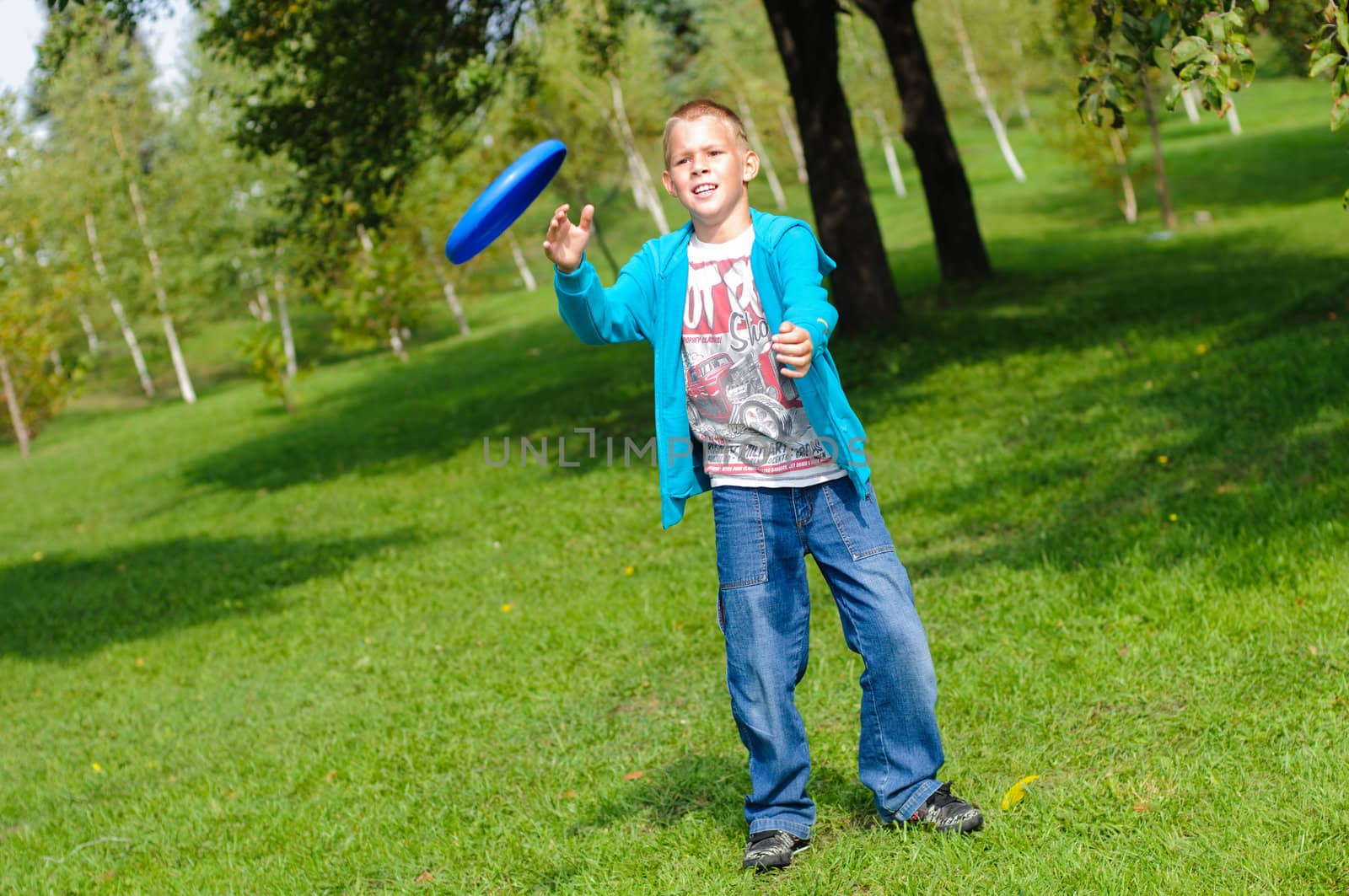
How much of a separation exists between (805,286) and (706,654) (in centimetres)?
307

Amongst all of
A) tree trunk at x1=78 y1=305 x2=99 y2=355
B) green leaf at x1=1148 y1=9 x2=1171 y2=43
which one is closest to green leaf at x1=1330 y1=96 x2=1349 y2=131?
green leaf at x1=1148 y1=9 x2=1171 y2=43

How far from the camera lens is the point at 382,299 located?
2986 centimetres

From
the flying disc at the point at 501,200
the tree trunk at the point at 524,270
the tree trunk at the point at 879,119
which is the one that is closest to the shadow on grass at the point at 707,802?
the flying disc at the point at 501,200

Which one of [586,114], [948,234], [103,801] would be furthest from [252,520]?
[586,114]

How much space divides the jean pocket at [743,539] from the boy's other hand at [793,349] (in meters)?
0.57

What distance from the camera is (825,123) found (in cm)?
1393

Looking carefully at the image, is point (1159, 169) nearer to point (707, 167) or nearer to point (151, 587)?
point (151, 587)

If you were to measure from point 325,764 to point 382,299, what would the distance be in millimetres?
25339

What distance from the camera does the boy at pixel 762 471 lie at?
3559mm

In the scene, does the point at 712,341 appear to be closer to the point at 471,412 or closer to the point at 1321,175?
the point at 471,412

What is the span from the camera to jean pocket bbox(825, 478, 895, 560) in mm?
3590

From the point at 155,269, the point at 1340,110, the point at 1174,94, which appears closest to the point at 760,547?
the point at 1174,94

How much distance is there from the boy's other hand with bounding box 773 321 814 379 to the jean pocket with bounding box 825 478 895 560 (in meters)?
0.55

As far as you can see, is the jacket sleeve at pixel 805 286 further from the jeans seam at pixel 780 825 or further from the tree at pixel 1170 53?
the jeans seam at pixel 780 825
